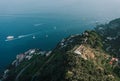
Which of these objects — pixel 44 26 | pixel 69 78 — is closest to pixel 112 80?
pixel 69 78

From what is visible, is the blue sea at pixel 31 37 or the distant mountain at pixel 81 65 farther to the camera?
the blue sea at pixel 31 37

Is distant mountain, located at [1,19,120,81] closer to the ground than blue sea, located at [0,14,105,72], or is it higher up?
higher up

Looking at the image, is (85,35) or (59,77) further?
(85,35)

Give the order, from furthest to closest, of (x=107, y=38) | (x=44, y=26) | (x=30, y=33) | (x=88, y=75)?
(x=44, y=26) < (x=30, y=33) < (x=107, y=38) < (x=88, y=75)

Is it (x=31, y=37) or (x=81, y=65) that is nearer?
(x=81, y=65)

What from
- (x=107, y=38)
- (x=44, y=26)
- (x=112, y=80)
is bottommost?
(x=44, y=26)

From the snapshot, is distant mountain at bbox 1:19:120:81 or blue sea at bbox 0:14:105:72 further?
blue sea at bbox 0:14:105:72

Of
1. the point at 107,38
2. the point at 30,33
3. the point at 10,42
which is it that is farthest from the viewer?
the point at 30,33

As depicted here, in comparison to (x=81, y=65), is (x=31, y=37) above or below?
below

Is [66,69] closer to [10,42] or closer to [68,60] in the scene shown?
[68,60]

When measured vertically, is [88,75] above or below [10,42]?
A: above

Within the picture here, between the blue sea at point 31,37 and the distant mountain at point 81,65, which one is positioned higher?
→ the distant mountain at point 81,65
